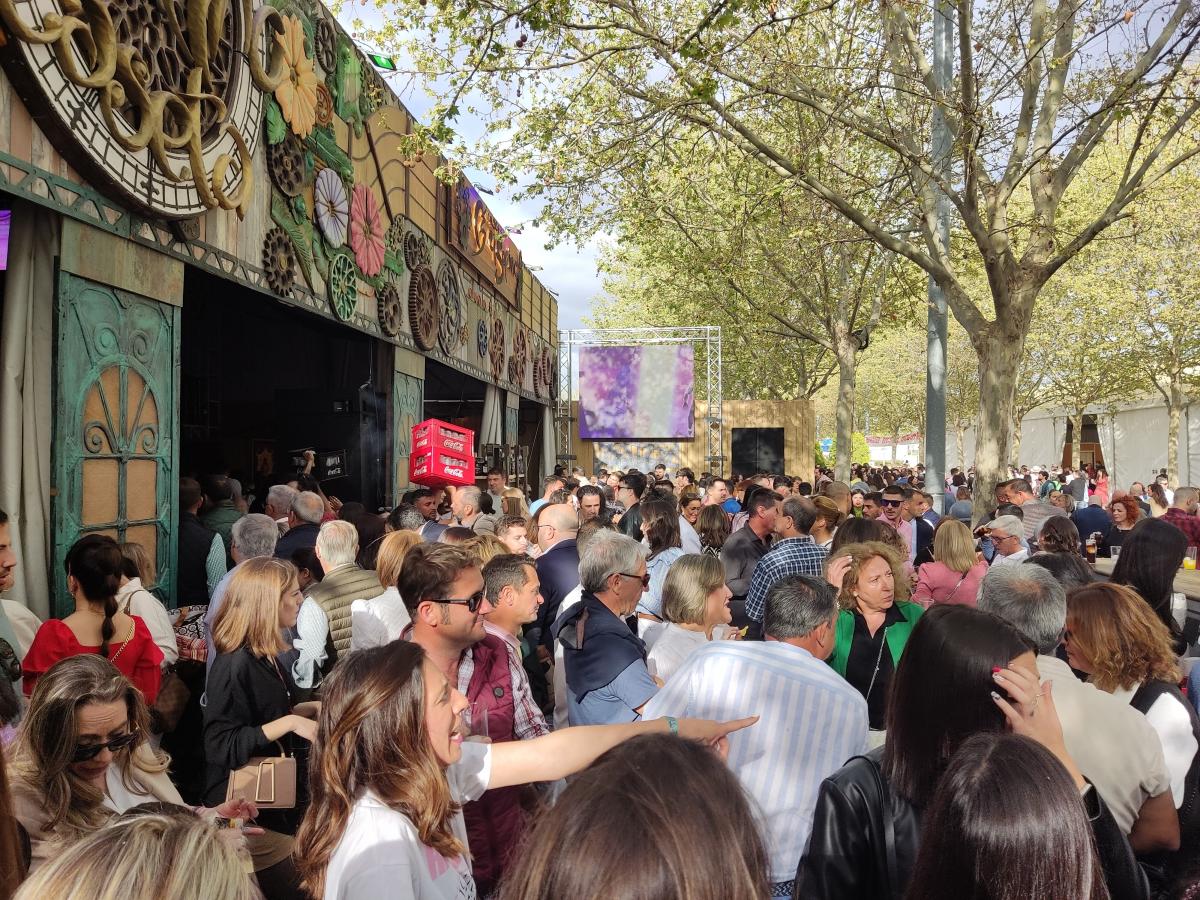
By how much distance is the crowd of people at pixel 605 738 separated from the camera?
125 cm

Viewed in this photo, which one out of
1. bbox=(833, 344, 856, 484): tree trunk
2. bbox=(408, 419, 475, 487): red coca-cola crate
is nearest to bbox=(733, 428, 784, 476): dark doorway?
bbox=(833, 344, 856, 484): tree trunk

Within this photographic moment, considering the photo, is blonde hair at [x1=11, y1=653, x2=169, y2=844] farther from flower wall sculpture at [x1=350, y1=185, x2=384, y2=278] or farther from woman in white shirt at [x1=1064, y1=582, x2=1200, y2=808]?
flower wall sculpture at [x1=350, y1=185, x2=384, y2=278]

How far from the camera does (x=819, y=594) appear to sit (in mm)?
3029

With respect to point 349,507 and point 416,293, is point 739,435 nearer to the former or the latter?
point 416,293

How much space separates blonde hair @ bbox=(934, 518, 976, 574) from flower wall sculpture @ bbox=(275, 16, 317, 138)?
6.16m

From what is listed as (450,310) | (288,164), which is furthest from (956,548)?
(450,310)

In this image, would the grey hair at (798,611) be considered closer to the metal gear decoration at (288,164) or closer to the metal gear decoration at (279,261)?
the metal gear decoration at (279,261)

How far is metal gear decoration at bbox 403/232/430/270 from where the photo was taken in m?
11.1

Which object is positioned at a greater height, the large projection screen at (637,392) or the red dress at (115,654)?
the large projection screen at (637,392)

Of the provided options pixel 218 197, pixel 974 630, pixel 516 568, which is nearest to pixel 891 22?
pixel 218 197

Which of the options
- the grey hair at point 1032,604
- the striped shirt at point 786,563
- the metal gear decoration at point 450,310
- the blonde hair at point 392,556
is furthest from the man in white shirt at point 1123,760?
the metal gear decoration at point 450,310

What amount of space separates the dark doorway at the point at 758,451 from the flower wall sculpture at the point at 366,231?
14744 millimetres

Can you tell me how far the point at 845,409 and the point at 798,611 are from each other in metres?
17.6

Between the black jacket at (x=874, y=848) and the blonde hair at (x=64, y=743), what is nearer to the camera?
the black jacket at (x=874, y=848)
